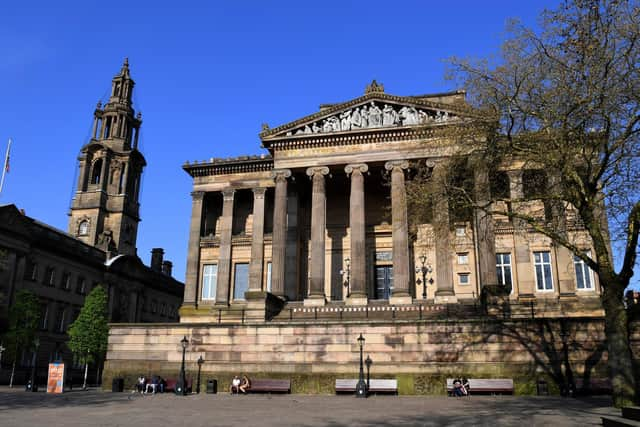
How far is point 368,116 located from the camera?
40625mm

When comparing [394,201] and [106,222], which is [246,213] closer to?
[394,201]

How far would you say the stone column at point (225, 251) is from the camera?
4459 centimetres

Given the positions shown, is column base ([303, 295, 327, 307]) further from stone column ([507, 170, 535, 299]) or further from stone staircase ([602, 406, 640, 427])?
stone staircase ([602, 406, 640, 427])

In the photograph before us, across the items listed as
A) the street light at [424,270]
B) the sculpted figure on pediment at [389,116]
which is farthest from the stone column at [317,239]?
the street light at [424,270]

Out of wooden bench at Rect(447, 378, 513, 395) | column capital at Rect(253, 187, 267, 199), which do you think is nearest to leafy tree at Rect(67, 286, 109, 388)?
column capital at Rect(253, 187, 267, 199)

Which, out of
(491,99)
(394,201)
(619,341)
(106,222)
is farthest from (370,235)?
(106,222)

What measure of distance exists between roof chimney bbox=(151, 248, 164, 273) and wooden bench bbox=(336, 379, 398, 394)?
5843 cm

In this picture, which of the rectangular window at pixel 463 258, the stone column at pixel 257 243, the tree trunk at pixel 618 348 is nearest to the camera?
the tree trunk at pixel 618 348

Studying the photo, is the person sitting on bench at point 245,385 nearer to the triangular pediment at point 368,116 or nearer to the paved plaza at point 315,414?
the paved plaza at point 315,414

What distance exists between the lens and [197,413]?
18703mm

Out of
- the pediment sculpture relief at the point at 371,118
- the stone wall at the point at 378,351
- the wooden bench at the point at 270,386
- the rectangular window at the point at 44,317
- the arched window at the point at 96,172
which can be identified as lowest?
the wooden bench at the point at 270,386

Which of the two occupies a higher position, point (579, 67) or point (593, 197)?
point (579, 67)

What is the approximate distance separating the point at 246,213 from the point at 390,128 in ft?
54.8

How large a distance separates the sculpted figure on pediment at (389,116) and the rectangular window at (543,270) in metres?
14.4
